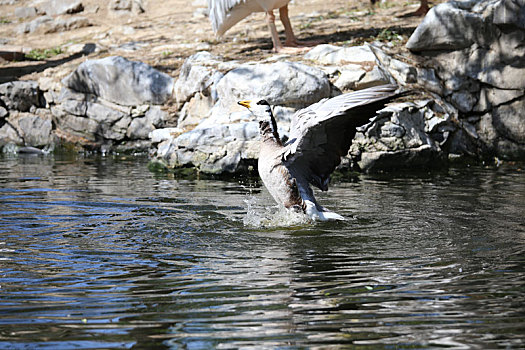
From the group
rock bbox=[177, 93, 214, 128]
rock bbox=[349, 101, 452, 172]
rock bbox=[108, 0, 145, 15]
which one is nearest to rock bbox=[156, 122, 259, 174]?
rock bbox=[177, 93, 214, 128]

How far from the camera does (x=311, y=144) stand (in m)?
5.77

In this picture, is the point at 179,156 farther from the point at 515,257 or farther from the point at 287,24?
the point at 515,257

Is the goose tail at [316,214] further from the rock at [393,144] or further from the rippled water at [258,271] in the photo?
the rock at [393,144]

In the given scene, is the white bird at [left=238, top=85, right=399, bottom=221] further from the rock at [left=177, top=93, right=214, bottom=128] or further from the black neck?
the rock at [left=177, top=93, right=214, bottom=128]

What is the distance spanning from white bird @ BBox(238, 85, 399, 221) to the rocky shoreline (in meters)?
3.41

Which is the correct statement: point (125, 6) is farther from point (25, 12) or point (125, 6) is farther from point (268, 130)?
point (268, 130)

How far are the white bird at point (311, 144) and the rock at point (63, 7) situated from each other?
13.4 meters

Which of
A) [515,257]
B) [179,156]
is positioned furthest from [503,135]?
[515,257]

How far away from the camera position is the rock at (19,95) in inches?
516

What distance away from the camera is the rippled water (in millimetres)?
3305

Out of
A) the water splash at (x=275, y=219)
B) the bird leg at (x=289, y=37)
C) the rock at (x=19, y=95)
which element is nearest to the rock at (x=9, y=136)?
the rock at (x=19, y=95)

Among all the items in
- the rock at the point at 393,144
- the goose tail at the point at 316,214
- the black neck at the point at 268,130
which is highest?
the black neck at the point at 268,130

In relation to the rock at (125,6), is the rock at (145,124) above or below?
below

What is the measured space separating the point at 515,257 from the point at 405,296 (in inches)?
50.6
